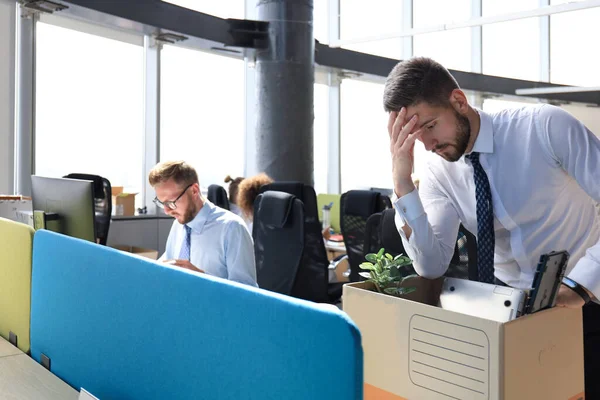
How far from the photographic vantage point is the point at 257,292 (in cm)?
89

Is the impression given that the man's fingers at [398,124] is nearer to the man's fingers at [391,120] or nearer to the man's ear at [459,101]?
the man's fingers at [391,120]

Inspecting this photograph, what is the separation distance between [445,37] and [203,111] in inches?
172

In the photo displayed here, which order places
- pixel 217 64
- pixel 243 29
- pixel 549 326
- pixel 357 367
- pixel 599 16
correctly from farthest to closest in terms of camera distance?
pixel 599 16 < pixel 217 64 < pixel 243 29 < pixel 549 326 < pixel 357 367

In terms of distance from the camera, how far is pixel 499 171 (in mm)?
1478

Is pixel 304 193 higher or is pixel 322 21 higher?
pixel 322 21

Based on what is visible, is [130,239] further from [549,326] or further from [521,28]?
[521,28]

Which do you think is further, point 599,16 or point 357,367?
point 599,16

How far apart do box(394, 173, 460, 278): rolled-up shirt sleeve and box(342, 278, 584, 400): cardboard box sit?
11.6 inches

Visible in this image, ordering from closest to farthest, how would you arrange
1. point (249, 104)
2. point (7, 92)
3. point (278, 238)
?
point (278, 238)
point (7, 92)
point (249, 104)

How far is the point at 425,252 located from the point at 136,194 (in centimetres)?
468

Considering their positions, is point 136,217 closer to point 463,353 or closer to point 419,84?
point 419,84

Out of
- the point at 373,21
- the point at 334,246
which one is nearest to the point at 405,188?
the point at 334,246

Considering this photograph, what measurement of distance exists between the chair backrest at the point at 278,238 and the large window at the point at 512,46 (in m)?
6.90

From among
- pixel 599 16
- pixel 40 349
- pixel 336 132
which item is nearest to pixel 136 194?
pixel 336 132
